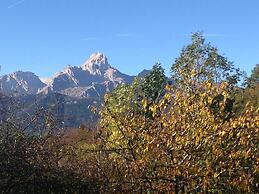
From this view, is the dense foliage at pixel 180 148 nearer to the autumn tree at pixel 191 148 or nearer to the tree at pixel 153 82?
the autumn tree at pixel 191 148

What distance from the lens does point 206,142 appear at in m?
11.3

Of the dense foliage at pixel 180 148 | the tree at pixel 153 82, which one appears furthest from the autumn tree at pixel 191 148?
the tree at pixel 153 82

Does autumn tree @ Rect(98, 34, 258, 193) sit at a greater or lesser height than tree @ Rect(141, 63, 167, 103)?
lesser

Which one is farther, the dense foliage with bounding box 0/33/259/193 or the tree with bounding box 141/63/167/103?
the tree with bounding box 141/63/167/103

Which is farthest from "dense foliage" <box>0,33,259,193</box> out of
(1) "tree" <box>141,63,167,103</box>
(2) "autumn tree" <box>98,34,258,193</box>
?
(1) "tree" <box>141,63,167,103</box>

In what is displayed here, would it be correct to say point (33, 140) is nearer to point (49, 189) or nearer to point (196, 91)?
point (49, 189)

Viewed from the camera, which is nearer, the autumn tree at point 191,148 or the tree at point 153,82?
the autumn tree at point 191,148

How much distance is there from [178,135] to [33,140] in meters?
6.00

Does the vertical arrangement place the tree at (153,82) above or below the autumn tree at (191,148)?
above

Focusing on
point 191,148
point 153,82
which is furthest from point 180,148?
point 153,82

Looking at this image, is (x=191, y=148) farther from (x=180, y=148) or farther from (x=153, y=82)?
(x=153, y=82)

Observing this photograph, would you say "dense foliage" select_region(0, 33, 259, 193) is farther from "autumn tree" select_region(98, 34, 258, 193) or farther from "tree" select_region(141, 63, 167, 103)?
"tree" select_region(141, 63, 167, 103)

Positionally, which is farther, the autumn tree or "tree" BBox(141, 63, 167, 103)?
"tree" BBox(141, 63, 167, 103)

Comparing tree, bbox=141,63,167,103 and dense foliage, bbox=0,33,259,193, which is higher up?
tree, bbox=141,63,167,103
